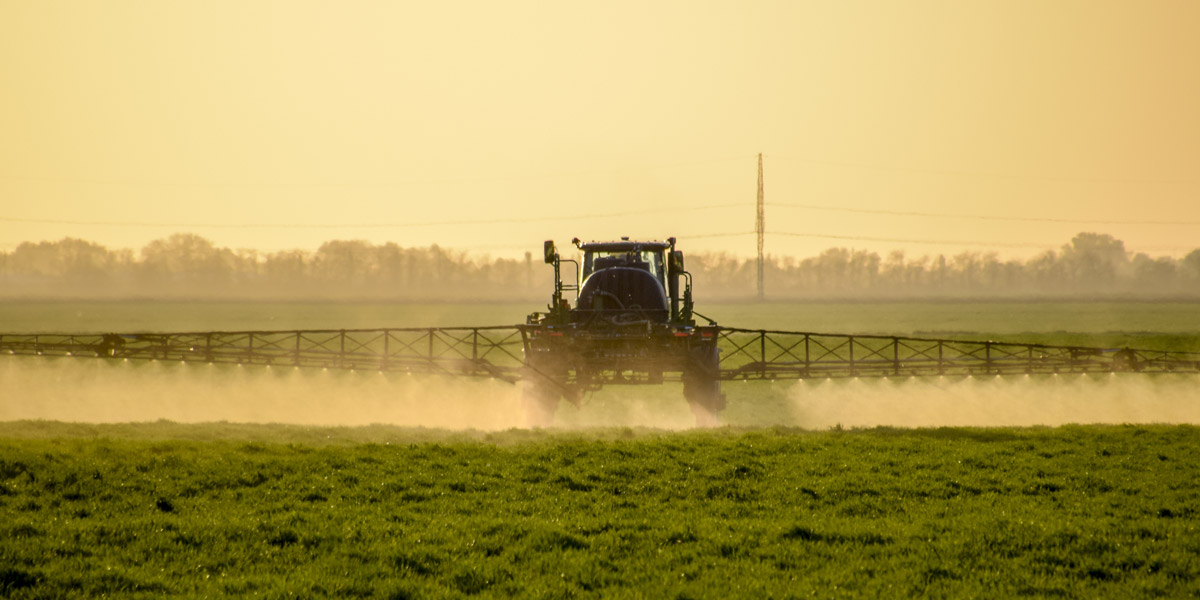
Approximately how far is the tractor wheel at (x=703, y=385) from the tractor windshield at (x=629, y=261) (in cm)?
280

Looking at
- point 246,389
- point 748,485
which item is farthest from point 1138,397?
point 246,389

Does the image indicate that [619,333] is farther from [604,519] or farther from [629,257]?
[604,519]

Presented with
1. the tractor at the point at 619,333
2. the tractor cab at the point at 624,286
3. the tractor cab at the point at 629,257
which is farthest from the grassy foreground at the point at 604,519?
the tractor cab at the point at 629,257

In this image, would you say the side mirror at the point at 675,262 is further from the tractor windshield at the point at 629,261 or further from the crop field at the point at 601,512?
the crop field at the point at 601,512

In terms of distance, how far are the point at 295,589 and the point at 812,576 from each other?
18.6 ft

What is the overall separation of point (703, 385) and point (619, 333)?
335 centimetres

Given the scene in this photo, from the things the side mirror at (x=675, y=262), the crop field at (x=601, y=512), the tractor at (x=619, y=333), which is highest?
the side mirror at (x=675, y=262)

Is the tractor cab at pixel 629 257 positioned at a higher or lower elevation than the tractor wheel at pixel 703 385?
higher

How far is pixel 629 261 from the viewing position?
3053 cm

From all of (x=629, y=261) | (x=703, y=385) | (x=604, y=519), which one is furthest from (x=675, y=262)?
(x=604, y=519)

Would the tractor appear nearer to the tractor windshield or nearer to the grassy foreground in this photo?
the tractor windshield

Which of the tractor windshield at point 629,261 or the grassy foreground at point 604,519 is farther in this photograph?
the tractor windshield at point 629,261

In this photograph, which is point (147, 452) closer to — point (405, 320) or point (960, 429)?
point (960, 429)

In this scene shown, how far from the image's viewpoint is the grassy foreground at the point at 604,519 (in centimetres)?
1116
